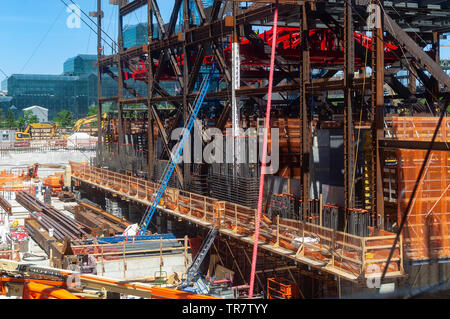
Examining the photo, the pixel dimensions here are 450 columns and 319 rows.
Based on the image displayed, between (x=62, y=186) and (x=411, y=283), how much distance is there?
38795mm

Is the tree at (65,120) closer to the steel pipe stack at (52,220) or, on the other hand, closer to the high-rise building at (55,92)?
the high-rise building at (55,92)

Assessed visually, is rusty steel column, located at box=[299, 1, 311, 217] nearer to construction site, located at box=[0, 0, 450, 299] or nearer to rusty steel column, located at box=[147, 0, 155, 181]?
construction site, located at box=[0, 0, 450, 299]

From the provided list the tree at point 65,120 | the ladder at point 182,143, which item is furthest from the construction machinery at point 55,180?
the tree at point 65,120

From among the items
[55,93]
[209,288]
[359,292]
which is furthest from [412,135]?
[55,93]

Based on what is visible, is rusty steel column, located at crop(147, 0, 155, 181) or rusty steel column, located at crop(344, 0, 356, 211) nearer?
rusty steel column, located at crop(344, 0, 356, 211)

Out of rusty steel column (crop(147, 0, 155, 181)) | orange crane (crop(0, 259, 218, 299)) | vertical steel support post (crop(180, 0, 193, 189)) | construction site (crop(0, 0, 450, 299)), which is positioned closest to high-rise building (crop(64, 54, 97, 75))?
construction site (crop(0, 0, 450, 299))

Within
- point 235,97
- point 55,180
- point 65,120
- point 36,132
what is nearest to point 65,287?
point 235,97

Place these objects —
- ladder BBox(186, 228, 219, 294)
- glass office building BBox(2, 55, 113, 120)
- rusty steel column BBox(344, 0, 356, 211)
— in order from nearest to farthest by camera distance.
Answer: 1. rusty steel column BBox(344, 0, 356, 211)
2. ladder BBox(186, 228, 219, 294)
3. glass office building BBox(2, 55, 113, 120)

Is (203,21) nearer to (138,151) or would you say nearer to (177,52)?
(177,52)

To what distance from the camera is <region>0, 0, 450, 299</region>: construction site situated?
15305 millimetres

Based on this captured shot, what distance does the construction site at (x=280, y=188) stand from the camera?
15305 mm

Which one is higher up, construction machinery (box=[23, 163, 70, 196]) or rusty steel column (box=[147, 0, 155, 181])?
rusty steel column (box=[147, 0, 155, 181])
